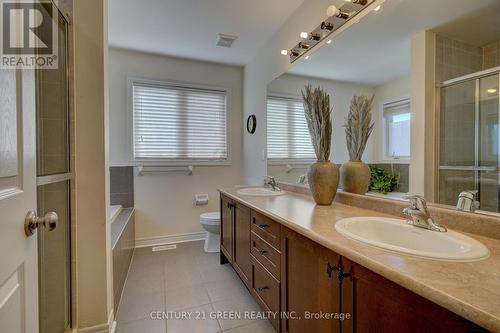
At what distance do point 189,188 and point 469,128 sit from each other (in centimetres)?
294

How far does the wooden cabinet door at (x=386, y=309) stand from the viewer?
613mm

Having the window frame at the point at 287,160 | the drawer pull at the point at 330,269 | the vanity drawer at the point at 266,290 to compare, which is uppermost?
the window frame at the point at 287,160

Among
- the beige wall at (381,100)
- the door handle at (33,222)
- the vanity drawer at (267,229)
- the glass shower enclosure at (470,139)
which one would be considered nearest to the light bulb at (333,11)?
the beige wall at (381,100)

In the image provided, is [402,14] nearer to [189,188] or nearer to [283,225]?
[283,225]

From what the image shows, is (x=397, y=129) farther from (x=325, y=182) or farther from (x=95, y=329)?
(x=95, y=329)

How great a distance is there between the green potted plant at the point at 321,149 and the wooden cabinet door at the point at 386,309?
0.77 meters

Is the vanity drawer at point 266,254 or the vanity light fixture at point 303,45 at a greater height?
the vanity light fixture at point 303,45

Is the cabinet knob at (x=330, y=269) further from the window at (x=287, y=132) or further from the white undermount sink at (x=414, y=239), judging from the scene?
the window at (x=287, y=132)

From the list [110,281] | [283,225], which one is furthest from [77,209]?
[283,225]

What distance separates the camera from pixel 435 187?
1.17m

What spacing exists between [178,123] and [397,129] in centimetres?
264

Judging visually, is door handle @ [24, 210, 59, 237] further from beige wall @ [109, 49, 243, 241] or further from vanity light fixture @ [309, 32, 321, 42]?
beige wall @ [109, 49, 243, 241]

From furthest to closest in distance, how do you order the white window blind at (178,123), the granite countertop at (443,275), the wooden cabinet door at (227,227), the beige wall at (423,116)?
the white window blind at (178,123), the wooden cabinet door at (227,227), the beige wall at (423,116), the granite countertop at (443,275)

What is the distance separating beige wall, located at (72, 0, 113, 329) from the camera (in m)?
1.43
